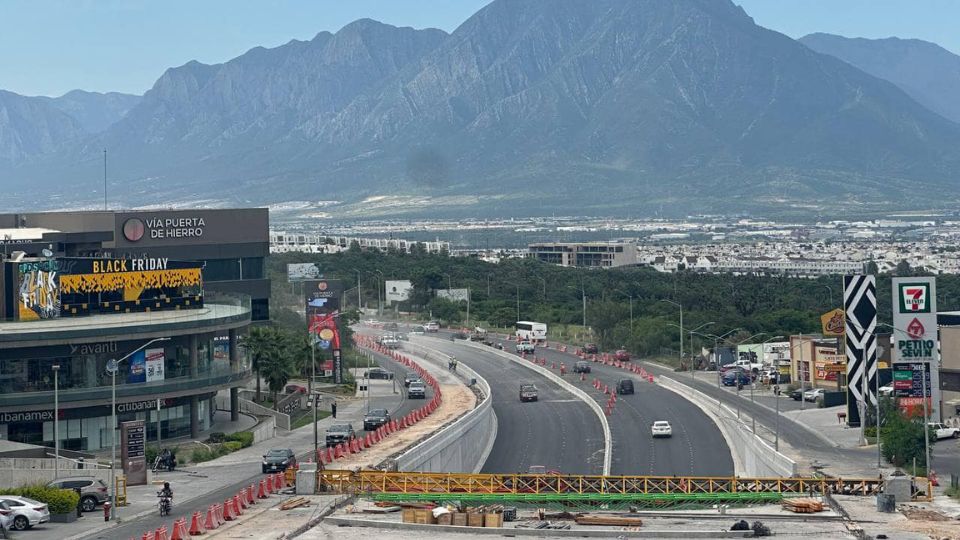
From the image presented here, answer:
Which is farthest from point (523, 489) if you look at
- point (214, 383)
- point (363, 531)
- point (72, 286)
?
point (72, 286)

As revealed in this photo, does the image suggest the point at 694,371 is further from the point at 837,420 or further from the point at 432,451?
the point at 432,451

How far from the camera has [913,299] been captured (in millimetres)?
98250

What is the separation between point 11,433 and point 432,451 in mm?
21974

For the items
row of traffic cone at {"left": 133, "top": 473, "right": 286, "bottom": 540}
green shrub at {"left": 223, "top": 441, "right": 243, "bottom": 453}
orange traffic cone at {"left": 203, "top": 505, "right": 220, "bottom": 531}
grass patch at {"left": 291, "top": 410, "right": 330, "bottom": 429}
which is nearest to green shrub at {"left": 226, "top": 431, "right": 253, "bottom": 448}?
green shrub at {"left": 223, "top": 441, "right": 243, "bottom": 453}

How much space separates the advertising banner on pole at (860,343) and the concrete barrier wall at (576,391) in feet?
50.9

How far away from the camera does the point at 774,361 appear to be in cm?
14638

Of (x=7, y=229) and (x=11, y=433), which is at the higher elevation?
(x=7, y=229)

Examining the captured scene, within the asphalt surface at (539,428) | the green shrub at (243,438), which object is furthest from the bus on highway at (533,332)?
the green shrub at (243,438)

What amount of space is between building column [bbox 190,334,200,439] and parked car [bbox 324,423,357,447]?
734 cm

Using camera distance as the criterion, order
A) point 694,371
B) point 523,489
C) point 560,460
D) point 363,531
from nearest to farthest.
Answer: point 363,531, point 523,489, point 560,460, point 694,371

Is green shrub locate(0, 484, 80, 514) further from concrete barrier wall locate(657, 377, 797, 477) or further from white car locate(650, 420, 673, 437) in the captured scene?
white car locate(650, 420, 673, 437)

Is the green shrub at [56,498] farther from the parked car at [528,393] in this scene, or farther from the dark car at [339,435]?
the parked car at [528,393]

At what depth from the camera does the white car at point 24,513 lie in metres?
62.1

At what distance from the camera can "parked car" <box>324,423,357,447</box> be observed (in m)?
93.6
